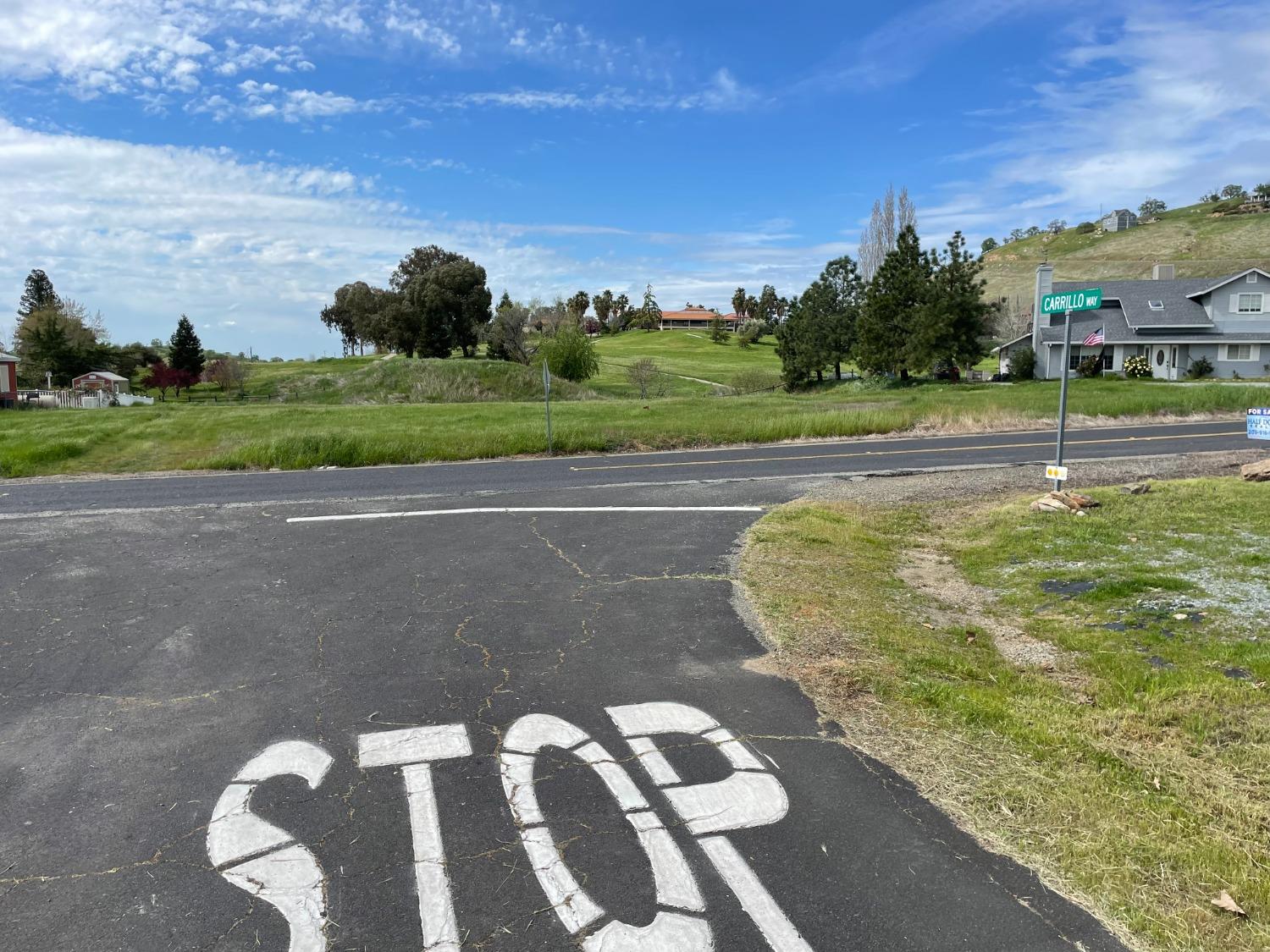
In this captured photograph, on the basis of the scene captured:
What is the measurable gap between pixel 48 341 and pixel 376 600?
2707 inches

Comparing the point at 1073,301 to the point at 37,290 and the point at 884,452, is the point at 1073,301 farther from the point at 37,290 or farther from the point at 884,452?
the point at 37,290

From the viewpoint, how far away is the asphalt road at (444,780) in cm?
332

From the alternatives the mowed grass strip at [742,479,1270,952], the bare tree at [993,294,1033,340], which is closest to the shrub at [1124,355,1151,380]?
the bare tree at [993,294,1033,340]

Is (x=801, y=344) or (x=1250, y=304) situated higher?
(x=1250, y=304)

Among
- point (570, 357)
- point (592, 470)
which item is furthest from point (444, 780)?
point (570, 357)

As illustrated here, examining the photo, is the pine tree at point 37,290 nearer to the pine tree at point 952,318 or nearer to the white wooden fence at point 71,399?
the white wooden fence at point 71,399

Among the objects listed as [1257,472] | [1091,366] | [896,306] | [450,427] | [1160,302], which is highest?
[1160,302]

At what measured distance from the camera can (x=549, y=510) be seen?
12.5 meters

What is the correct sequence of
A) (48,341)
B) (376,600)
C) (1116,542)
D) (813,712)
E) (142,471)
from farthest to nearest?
1. (48,341)
2. (142,471)
3. (1116,542)
4. (376,600)
5. (813,712)

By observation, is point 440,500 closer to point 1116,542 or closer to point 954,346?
point 1116,542

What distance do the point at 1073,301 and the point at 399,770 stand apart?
9723 millimetres

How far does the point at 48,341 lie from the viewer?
2463 inches

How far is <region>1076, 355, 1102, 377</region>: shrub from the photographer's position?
2111 inches

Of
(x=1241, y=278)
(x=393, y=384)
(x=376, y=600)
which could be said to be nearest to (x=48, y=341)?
(x=393, y=384)
